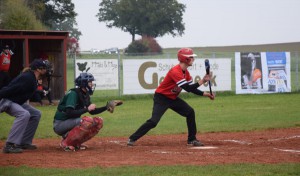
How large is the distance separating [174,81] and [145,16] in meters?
50.1

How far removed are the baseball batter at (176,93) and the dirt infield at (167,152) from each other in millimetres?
320

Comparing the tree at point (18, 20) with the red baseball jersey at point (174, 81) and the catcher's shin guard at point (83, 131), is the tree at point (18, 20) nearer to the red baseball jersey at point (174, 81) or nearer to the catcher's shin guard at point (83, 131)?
the red baseball jersey at point (174, 81)

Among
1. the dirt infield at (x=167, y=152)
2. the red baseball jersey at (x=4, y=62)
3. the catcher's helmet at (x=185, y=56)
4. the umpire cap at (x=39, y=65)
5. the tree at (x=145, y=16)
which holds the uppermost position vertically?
the tree at (x=145, y=16)

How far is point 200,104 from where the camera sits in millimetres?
23562

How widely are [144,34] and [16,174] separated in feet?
178

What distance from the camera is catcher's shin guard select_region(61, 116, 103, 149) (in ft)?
37.3

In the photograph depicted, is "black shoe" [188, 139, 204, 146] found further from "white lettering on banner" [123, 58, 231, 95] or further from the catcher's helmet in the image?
"white lettering on banner" [123, 58, 231, 95]

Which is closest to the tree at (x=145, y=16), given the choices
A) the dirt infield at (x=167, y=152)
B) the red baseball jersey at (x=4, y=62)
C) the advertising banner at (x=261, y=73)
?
the advertising banner at (x=261, y=73)

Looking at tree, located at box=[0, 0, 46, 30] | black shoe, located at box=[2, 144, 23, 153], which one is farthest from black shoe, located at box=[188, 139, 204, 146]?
tree, located at box=[0, 0, 46, 30]

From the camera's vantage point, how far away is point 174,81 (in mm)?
12078

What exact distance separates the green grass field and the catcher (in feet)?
7.00

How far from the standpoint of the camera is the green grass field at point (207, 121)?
8.85 meters

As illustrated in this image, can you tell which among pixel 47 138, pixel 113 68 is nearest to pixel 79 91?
pixel 47 138

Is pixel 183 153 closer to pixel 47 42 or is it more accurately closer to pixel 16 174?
pixel 16 174
